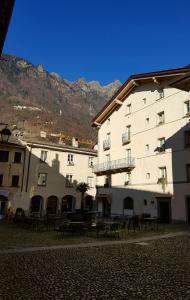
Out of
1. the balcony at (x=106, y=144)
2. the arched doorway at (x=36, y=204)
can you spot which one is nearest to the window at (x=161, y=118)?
the balcony at (x=106, y=144)

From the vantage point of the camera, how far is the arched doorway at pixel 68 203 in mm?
37781

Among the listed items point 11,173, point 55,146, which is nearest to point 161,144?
point 55,146

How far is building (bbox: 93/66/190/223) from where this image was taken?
24.8 m

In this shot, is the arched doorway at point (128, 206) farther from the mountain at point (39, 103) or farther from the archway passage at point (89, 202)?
the mountain at point (39, 103)

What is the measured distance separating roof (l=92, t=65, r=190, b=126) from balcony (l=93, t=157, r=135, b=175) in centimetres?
727

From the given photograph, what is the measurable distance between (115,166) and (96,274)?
26.1 meters

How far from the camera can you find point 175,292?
19.2ft

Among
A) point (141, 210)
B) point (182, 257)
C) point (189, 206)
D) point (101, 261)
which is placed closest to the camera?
point (101, 261)

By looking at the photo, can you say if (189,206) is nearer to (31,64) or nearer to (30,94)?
(30,94)

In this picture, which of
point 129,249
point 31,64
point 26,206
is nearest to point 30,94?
point 31,64

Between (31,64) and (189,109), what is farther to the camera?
(31,64)

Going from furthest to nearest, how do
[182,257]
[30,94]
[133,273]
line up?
1. [30,94]
2. [182,257]
3. [133,273]

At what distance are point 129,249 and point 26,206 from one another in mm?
25788

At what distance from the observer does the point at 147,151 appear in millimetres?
28859
